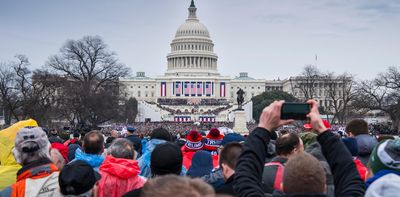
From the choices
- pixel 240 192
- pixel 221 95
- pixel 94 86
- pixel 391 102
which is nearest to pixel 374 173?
pixel 240 192

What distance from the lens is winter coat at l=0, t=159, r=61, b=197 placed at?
15.9ft

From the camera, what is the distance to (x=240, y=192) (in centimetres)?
379

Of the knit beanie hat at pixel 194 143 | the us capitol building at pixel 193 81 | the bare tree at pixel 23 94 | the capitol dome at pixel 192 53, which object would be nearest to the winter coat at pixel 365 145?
the knit beanie hat at pixel 194 143

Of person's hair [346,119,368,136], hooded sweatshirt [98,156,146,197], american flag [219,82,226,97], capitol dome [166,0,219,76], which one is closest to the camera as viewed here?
hooded sweatshirt [98,156,146,197]

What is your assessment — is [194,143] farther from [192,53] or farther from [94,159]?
[192,53]

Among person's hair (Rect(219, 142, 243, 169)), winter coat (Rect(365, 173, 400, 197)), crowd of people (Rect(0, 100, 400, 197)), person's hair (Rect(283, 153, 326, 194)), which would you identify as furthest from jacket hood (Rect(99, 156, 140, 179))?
winter coat (Rect(365, 173, 400, 197))

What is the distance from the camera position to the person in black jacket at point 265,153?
12.4 feet

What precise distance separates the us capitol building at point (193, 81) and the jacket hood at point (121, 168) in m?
108

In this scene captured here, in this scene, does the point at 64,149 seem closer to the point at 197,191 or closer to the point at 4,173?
the point at 4,173

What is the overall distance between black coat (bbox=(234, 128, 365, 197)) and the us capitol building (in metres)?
109

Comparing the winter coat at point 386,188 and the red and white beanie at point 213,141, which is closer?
the winter coat at point 386,188

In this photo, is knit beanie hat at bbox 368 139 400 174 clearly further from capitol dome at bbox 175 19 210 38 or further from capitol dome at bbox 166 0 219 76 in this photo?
capitol dome at bbox 175 19 210 38

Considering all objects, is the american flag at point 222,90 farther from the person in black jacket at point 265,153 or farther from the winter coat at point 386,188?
the winter coat at point 386,188

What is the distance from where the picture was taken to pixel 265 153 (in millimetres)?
3939
